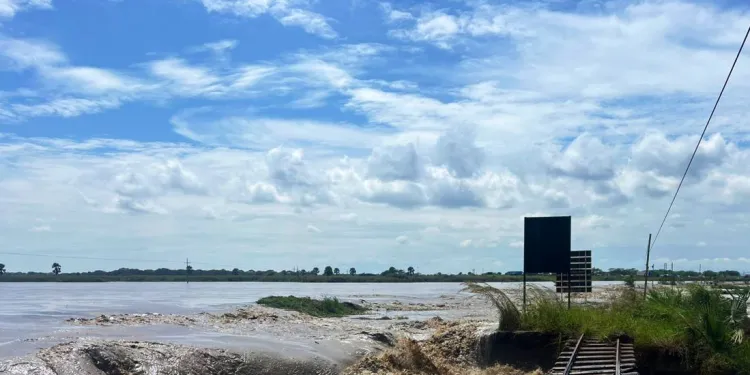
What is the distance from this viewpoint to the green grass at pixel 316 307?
41.6m

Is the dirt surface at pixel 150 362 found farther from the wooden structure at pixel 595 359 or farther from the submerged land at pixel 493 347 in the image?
the wooden structure at pixel 595 359

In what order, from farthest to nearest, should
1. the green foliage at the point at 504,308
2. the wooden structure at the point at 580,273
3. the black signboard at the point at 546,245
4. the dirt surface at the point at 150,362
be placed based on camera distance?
the wooden structure at the point at 580,273 → the black signboard at the point at 546,245 → the green foliage at the point at 504,308 → the dirt surface at the point at 150,362

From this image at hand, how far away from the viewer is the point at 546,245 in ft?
67.9

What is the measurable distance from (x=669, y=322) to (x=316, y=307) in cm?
2762

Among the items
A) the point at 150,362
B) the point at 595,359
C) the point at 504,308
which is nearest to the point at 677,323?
the point at 595,359

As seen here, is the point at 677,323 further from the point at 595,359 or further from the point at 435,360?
the point at 435,360

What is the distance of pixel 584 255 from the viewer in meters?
24.1

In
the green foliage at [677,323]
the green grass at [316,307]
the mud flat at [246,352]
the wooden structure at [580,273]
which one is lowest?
the green grass at [316,307]

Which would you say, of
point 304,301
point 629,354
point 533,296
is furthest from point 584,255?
point 304,301

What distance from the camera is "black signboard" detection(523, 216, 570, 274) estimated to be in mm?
20547

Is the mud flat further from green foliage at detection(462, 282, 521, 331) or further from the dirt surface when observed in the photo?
green foliage at detection(462, 282, 521, 331)

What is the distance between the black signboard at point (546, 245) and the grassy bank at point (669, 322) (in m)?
1.18

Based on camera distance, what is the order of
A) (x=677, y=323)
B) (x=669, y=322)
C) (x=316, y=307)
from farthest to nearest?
(x=316, y=307) < (x=669, y=322) < (x=677, y=323)

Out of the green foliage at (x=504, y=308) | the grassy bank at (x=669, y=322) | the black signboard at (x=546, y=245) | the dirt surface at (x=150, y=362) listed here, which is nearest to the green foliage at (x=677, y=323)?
the grassy bank at (x=669, y=322)
